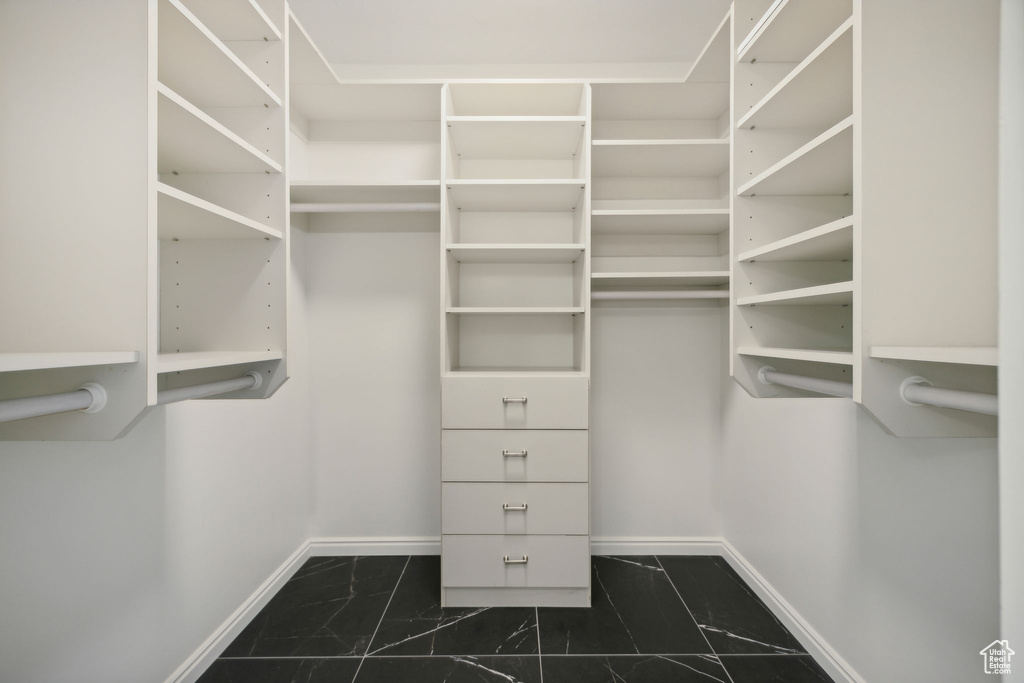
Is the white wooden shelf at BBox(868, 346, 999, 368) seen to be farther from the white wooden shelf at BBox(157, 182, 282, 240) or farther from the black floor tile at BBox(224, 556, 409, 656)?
the black floor tile at BBox(224, 556, 409, 656)

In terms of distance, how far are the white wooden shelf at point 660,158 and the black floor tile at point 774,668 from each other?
2056mm

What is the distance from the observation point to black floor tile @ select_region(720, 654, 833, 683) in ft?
5.19

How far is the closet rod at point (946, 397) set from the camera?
790 mm

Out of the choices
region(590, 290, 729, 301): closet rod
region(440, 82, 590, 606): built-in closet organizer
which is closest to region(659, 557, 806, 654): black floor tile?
region(440, 82, 590, 606): built-in closet organizer

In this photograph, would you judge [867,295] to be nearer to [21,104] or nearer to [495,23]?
[21,104]

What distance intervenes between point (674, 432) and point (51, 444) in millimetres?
2435

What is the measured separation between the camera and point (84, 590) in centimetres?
118

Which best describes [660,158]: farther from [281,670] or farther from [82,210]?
[281,670]

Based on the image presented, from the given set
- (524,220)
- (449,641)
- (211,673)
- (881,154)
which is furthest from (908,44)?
(211,673)

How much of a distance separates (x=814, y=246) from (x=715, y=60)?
112cm

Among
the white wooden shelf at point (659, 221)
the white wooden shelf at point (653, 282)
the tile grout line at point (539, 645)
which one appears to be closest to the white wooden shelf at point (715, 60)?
the white wooden shelf at point (659, 221)

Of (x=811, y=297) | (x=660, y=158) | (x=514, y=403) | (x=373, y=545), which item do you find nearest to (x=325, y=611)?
(x=373, y=545)

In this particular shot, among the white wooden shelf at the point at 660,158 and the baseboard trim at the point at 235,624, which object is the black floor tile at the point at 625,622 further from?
the white wooden shelf at the point at 660,158

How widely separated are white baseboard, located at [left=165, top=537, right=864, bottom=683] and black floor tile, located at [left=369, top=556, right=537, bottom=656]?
0.40m
